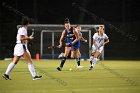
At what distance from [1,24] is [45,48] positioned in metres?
4.44

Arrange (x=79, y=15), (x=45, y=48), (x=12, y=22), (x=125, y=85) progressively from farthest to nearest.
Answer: (x=79, y=15)
(x=12, y=22)
(x=45, y=48)
(x=125, y=85)

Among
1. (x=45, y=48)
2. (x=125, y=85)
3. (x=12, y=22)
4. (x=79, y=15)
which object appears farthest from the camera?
(x=79, y=15)

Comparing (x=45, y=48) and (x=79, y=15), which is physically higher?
(x=79, y=15)

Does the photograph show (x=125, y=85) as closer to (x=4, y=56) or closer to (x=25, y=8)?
(x=4, y=56)

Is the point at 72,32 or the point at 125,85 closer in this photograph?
the point at 125,85

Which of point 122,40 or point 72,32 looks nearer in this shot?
point 72,32

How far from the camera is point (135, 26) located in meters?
36.1

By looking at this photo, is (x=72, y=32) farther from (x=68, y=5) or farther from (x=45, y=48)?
(x=68, y=5)

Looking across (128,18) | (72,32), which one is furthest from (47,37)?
(72,32)

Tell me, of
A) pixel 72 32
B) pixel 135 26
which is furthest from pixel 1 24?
pixel 72 32

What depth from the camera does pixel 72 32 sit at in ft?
66.8

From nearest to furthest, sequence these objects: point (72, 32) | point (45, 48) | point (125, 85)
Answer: point (125, 85)
point (72, 32)
point (45, 48)

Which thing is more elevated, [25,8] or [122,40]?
[25,8]

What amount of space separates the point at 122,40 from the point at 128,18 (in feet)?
12.3
